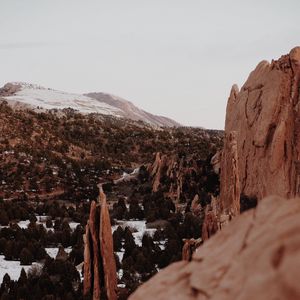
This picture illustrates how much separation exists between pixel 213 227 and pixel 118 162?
43299 mm

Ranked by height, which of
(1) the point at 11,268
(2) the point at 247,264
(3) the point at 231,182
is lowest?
(1) the point at 11,268

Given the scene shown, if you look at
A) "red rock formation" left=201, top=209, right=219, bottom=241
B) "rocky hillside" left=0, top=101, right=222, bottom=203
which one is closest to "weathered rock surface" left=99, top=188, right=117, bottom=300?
"red rock formation" left=201, top=209, right=219, bottom=241

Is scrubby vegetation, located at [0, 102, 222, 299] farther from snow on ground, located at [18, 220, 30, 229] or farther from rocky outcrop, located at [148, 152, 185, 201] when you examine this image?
snow on ground, located at [18, 220, 30, 229]

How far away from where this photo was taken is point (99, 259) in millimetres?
17484

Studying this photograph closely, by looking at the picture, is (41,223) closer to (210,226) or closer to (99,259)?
(99,259)

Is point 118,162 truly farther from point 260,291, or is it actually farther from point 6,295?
point 260,291

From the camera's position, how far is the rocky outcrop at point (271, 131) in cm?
2338

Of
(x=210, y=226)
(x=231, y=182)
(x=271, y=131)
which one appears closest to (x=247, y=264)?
(x=210, y=226)

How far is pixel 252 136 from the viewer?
1019 inches

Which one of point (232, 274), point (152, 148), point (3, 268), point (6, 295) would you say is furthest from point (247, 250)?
point (152, 148)

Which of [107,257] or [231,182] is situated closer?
[107,257]

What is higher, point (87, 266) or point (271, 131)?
point (271, 131)

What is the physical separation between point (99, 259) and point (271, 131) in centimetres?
1219

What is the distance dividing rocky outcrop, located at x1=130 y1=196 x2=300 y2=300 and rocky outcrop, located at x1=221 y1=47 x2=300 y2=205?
16.9m
